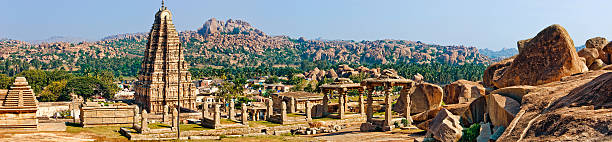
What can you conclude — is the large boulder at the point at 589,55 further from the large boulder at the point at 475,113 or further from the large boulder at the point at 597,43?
the large boulder at the point at 475,113

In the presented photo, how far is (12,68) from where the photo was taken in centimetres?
18988

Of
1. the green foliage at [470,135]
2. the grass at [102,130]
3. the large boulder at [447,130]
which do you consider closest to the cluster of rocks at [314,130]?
the grass at [102,130]

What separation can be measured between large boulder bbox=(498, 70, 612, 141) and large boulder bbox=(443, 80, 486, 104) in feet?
61.6

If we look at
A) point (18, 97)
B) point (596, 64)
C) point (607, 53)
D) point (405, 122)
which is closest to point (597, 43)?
point (607, 53)

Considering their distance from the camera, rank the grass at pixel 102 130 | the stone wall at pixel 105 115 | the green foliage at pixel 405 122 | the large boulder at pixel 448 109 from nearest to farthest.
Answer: the large boulder at pixel 448 109 < the grass at pixel 102 130 < the green foliage at pixel 405 122 < the stone wall at pixel 105 115

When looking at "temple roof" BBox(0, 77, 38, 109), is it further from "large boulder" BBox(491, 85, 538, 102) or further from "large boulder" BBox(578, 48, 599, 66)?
"large boulder" BBox(578, 48, 599, 66)

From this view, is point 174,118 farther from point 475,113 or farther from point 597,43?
point 597,43

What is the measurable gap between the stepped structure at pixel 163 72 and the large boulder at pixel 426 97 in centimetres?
3612

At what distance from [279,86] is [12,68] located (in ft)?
368

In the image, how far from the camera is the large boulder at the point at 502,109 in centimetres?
1788

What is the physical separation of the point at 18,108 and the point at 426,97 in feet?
88.4

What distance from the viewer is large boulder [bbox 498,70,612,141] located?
1179 cm

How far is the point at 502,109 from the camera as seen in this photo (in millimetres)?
18781

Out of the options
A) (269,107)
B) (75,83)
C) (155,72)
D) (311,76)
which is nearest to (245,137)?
(269,107)
